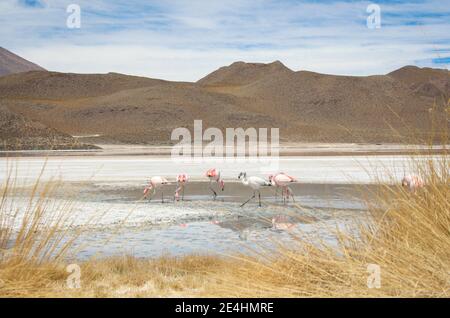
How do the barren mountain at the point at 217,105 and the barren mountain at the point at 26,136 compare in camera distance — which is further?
the barren mountain at the point at 217,105

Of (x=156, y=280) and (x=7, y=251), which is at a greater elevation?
(x=7, y=251)

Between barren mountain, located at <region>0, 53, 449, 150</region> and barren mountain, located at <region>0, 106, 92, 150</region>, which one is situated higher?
barren mountain, located at <region>0, 53, 449, 150</region>

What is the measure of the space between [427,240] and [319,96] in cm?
9965

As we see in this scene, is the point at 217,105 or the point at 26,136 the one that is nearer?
the point at 26,136

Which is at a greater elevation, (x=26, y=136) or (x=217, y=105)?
(x=217, y=105)

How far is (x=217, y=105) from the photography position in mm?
93438

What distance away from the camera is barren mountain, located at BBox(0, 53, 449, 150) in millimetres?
79562

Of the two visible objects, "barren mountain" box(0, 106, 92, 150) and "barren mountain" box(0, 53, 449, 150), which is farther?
"barren mountain" box(0, 53, 449, 150)

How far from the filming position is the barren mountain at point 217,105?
79562 mm

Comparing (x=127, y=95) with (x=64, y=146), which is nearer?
(x=64, y=146)

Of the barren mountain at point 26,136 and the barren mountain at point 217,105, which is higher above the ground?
the barren mountain at point 217,105

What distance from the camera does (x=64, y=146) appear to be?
1774 inches
